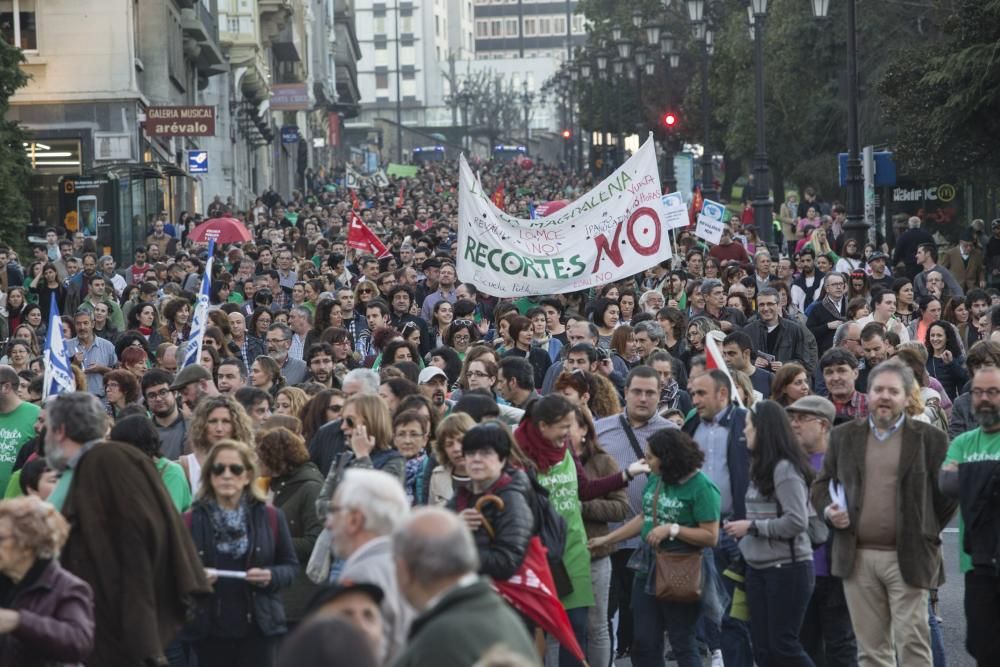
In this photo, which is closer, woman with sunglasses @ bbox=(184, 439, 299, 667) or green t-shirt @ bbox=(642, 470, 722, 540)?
woman with sunglasses @ bbox=(184, 439, 299, 667)

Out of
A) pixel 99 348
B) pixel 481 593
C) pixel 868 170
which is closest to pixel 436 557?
pixel 481 593

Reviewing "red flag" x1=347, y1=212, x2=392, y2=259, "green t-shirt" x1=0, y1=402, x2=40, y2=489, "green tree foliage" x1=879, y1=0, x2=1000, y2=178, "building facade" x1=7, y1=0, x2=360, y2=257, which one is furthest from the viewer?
"building facade" x1=7, y1=0, x2=360, y2=257

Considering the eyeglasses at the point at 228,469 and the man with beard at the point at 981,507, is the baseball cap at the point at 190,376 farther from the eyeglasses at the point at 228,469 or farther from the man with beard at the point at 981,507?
the man with beard at the point at 981,507

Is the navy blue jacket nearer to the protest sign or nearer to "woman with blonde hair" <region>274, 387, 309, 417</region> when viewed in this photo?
"woman with blonde hair" <region>274, 387, 309, 417</region>

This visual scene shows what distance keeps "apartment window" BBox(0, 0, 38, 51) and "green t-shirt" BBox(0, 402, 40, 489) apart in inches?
1270

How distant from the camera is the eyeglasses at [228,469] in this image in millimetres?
8422

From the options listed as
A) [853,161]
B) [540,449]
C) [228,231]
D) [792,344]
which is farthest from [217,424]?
[228,231]

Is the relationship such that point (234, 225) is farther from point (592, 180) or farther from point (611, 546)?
point (592, 180)

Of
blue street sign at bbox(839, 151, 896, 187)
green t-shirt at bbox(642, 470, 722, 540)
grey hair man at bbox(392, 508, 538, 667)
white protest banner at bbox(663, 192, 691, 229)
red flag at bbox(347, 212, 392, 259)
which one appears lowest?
green t-shirt at bbox(642, 470, 722, 540)

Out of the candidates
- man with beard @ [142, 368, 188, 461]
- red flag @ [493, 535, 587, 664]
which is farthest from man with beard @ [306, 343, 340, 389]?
red flag @ [493, 535, 587, 664]

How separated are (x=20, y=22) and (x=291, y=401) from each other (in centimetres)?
→ 3324

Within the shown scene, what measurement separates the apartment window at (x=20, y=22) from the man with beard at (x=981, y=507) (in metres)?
36.4

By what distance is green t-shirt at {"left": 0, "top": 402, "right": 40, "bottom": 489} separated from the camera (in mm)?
11758

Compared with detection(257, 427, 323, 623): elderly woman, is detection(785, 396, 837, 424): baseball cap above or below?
above
